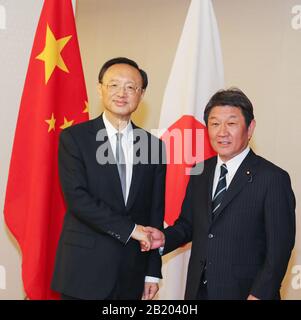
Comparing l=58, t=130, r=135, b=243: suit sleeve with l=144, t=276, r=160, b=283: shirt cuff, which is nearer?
l=58, t=130, r=135, b=243: suit sleeve

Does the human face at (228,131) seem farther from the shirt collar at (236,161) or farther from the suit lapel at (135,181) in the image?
the suit lapel at (135,181)

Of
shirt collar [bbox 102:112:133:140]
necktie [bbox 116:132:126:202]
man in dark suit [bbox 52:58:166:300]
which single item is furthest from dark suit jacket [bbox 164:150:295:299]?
shirt collar [bbox 102:112:133:140]

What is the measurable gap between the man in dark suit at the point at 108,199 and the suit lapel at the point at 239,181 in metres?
0.37

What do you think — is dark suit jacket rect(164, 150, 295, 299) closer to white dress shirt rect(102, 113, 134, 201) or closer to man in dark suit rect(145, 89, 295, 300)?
man in dark suit rect(145, 89, 295, 300)

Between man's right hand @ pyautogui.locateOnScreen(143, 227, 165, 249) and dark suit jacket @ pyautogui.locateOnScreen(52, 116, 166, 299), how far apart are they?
75mm

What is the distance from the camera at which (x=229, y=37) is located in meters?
3.72

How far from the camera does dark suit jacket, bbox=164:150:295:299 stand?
213 centimetres

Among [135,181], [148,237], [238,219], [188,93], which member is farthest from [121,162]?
[188,93]

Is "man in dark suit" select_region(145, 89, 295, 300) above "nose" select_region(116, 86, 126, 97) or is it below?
below

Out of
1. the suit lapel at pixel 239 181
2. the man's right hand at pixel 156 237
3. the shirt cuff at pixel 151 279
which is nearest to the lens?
the suit lapel at pixel 239 181

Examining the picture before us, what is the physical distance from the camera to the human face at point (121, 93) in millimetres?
2340

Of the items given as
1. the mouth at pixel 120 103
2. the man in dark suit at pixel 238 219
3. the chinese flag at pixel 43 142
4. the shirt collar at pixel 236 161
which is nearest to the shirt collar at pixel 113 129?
the mouth at pixel 120 103

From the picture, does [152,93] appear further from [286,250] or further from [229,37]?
[286,250]
